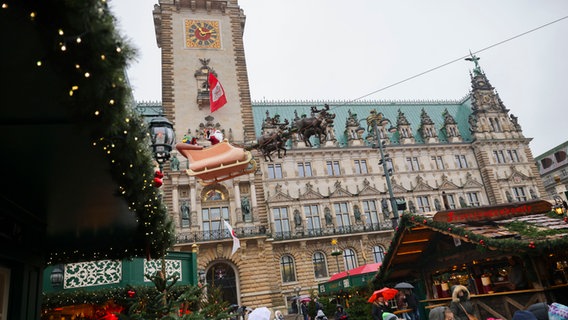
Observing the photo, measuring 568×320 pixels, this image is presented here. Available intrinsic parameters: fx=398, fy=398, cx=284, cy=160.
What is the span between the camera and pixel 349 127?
4381cm

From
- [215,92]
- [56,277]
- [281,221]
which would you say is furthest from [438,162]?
[56,277]

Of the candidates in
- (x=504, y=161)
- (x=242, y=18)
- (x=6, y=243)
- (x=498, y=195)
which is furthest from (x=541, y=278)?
(x=504, y=161)

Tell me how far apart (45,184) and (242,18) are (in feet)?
116

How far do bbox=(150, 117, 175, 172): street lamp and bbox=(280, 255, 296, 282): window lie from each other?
103ft

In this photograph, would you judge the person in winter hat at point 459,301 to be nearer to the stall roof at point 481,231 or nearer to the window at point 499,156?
the stall roof at point 481,231

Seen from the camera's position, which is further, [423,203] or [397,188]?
[423,203]

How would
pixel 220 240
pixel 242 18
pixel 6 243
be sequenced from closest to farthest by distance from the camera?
1. pixel 6 243
2. pixel 220 240
3. pixel 242 18

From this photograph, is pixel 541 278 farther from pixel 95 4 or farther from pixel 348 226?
pixel 348 226

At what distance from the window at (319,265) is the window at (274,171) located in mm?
8330

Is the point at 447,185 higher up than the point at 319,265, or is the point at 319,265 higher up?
the point at 447,185

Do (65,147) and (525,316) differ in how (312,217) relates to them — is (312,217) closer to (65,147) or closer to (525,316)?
(525,316)

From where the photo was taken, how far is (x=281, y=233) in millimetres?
37281

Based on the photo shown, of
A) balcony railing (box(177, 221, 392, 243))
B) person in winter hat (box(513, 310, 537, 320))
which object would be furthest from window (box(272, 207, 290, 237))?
person in winter hat (box(513, 310, 537, 320))

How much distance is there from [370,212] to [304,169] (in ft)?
25.9
